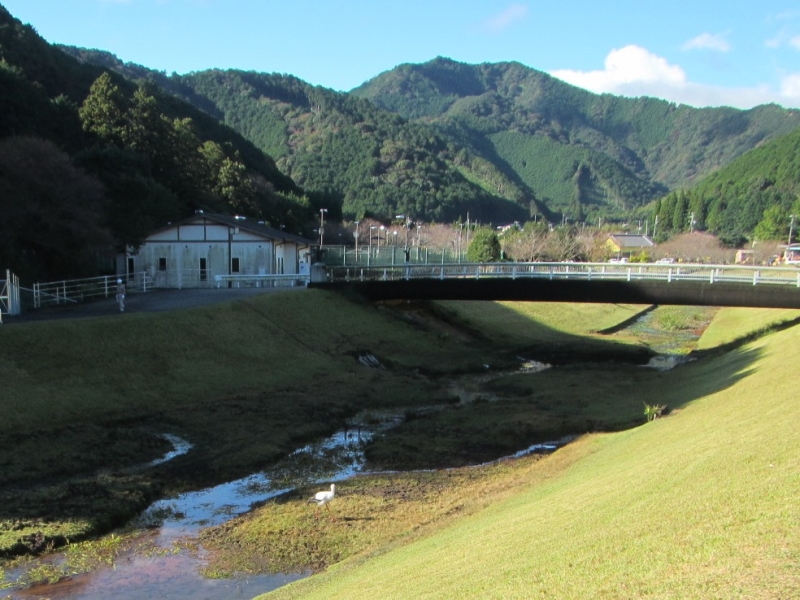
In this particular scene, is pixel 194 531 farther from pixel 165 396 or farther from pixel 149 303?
pixel 149 303

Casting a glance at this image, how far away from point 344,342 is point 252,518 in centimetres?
2422

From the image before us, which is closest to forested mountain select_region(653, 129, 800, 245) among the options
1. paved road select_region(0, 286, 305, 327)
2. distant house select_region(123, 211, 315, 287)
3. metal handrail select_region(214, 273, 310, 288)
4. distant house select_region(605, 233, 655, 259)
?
distant house select_region(605, 233, 655, 259)

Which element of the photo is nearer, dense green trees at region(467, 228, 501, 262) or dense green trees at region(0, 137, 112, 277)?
dense green trees at region(0, 137, 112, 277)

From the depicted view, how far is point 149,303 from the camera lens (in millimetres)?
38375

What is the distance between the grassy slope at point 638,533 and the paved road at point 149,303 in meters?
21.1

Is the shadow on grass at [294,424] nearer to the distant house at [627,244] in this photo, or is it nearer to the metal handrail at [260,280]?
the metal handrail at [260,280]

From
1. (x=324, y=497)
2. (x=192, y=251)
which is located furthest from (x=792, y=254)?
(x=324, y=497)

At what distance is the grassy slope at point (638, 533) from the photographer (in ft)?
28.3

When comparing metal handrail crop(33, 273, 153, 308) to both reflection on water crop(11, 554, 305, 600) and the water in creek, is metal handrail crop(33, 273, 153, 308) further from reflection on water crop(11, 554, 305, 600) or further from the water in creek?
reflection on water crop(11, 554, 305, 600)

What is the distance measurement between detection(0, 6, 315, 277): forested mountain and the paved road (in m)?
4.15

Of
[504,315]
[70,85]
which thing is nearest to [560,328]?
[504,315]

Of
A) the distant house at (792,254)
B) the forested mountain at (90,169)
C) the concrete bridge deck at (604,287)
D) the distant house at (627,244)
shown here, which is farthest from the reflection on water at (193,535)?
the distant house at (627,244)

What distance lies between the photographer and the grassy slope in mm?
8625

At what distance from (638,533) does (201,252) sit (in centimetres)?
4480
